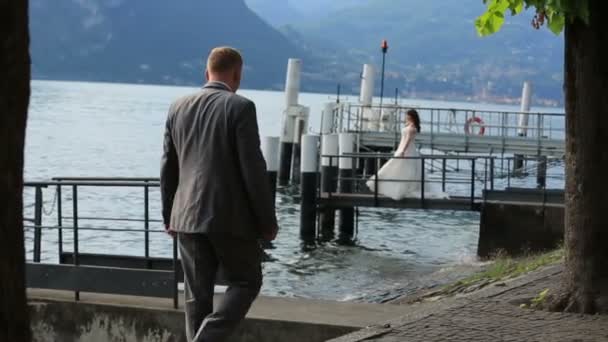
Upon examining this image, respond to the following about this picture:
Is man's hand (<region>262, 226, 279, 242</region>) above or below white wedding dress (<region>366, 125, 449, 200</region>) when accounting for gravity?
above

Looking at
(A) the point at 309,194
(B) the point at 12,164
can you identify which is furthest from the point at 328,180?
(B) the point at 12,164

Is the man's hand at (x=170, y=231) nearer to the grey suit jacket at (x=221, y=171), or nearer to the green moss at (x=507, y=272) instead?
the grey suit jacket at (x=221, y=171)

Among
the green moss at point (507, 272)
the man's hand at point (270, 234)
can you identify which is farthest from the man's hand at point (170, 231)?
the green moss at point (507, 272)

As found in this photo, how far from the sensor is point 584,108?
851 cm

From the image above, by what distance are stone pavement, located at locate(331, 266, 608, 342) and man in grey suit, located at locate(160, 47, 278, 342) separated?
1.34 m

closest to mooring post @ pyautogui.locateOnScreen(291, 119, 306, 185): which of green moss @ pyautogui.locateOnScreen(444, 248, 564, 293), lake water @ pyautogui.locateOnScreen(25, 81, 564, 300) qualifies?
lake water @ pyautogui.locateOnScreen(25, 81, 564, 300)

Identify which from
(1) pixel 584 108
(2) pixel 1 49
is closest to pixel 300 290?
(1) pixel 584 108

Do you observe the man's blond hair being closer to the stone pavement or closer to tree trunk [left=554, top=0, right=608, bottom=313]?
the stone pavement

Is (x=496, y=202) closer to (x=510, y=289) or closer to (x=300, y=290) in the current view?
(x=300, y=290)

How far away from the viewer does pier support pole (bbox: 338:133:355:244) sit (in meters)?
27.0

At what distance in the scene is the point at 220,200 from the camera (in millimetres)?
6117

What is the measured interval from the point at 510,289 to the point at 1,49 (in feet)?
22.1

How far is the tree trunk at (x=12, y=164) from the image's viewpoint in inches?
142

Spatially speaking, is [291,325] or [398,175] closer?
[291,325]
